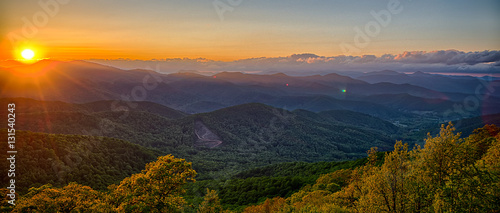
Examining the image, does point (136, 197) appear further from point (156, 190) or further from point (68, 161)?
point (68, 161)

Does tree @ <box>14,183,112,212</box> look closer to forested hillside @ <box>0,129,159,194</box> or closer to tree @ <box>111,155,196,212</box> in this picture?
tree @ <box>111,155,196,212</box>

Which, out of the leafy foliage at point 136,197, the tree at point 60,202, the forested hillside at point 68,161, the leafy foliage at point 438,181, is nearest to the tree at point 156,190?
the leafy foliage at point 136,197

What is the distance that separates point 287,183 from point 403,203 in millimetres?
74381

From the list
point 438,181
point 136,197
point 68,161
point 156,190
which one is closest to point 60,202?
point 136,197

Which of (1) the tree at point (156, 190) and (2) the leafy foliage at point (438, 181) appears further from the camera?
(1) the tree at point (156, 190)

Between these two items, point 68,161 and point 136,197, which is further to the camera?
point 68,161

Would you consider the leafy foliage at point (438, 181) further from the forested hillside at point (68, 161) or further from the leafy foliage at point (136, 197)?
the forested hillside at point (68, 161)

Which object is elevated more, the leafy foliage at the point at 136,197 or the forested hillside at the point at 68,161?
the leafy foliage at the point at 136,197

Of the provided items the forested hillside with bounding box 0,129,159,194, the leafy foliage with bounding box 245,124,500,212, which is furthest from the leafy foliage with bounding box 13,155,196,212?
the forested hillside with bounding box 0,129,159,194

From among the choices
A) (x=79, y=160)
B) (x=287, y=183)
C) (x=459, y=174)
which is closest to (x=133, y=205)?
(x=459, y=174)

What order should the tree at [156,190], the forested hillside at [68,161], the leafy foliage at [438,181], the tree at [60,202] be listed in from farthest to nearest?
the forested hillside at [68,161], the tree at [60,202], the tree at [156,190], the leafy foliage at [438,181]

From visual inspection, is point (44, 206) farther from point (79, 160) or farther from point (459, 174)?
point (79, 160)

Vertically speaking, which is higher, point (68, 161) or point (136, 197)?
point (136, 197)

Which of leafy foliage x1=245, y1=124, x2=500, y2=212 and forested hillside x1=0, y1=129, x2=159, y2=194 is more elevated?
leafy foliage x1=245, y1=124, x2=500, y2=212
